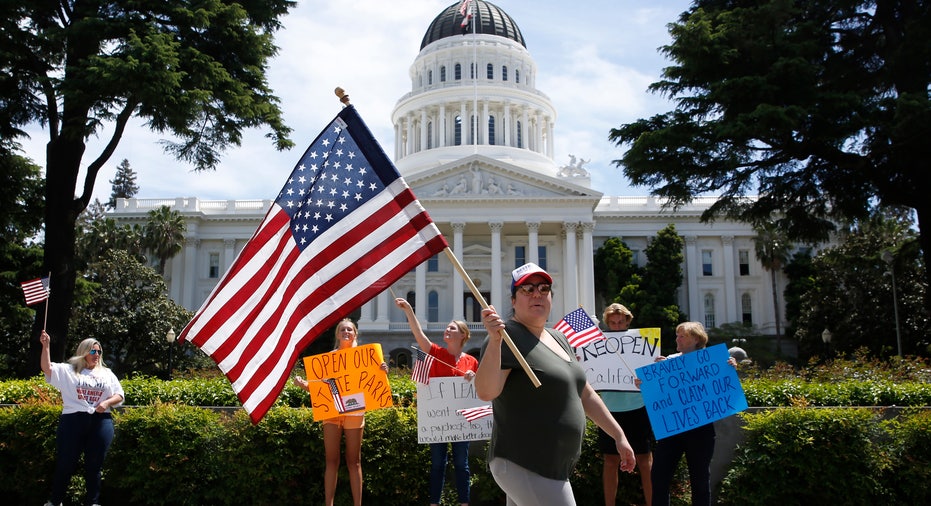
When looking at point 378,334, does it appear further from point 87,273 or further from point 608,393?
point 608,393

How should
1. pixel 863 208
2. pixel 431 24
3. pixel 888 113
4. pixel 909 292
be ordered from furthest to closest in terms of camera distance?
pixel 431 24, pixel 909 292, pixel 863 208, pixel 888 113

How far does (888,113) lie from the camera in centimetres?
1980

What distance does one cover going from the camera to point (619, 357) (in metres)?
7.46

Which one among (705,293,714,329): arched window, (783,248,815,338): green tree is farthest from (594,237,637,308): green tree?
(783,248,815,338): green tree

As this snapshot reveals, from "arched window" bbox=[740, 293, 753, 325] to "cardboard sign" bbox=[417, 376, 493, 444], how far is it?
58.0 metres

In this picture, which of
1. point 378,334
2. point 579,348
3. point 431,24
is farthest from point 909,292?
point 431,24

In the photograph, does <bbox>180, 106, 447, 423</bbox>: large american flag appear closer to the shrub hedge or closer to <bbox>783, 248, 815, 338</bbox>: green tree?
the shrub hedge

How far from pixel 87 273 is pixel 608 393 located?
129 ft

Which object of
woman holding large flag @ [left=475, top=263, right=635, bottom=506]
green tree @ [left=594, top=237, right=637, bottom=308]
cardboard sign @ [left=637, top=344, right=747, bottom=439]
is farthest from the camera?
green tree @ [left=594, top=237, right=637, bottom=308]

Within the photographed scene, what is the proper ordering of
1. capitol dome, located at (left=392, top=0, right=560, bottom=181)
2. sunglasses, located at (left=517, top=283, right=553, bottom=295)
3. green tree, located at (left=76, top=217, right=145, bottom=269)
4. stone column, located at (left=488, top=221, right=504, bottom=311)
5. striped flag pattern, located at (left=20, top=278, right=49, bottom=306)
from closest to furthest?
sunglasses, located at (left=517, top=283, right=553, bottom=295) → striped flag pattern, located at (left=20, top=278, right=49, bottom=306) → green tree, located at (left=76, top=217, right=145, bottom=269) → stone column, located at (left=488, top=221, right=504, bottom=311) → capitol dome, located at (left=392, top=0, right=560, bottom=181)

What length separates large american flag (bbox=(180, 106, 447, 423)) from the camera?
519 centimetres

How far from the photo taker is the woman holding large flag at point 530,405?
Result: 3.83m

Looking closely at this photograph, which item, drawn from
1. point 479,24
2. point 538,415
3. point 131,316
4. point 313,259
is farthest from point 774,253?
point 538,415

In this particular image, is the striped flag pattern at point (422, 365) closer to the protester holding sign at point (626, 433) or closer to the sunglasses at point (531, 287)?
the protester holding sign at point (626, 433)
